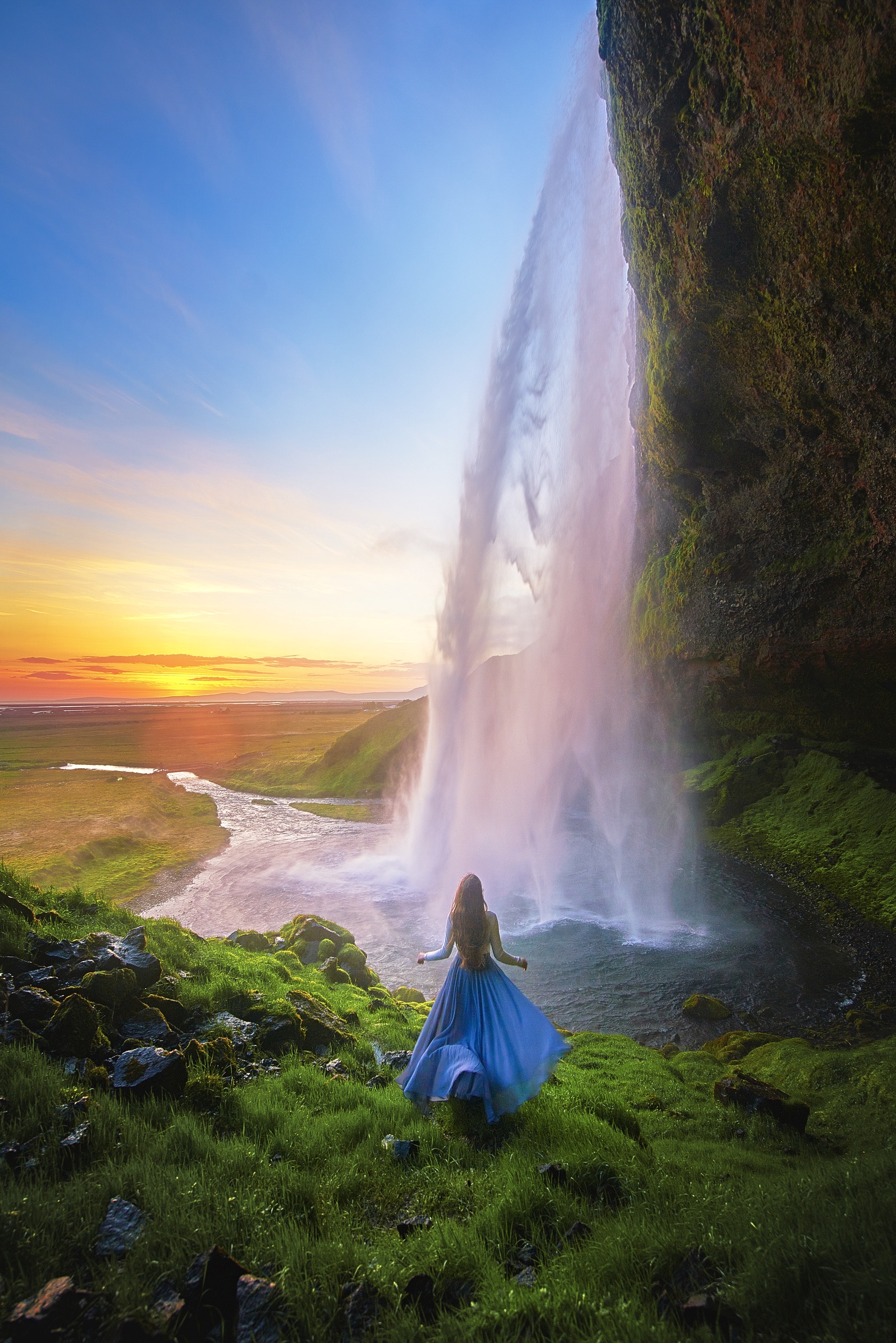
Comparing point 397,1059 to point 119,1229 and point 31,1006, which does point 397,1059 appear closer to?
point 31,1006

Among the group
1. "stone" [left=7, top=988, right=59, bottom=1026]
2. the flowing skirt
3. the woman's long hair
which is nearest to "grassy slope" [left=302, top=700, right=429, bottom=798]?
the woman's long hair

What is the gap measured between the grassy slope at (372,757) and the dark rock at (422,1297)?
36.1 meters

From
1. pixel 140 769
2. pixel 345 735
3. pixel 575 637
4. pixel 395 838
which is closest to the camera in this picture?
pixel 395 838

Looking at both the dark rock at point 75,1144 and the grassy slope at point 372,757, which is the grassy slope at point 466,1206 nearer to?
the dark rock at point 75,1144

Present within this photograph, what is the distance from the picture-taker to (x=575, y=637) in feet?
101

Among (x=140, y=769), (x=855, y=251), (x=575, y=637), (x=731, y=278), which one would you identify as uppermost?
(x=731, y=278)

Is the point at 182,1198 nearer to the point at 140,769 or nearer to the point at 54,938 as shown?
the point at 54,938

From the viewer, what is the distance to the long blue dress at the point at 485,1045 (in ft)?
19.3

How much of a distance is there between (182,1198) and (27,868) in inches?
904

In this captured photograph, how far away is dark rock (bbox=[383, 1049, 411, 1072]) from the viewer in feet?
24.5

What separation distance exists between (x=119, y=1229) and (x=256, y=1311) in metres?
1.13

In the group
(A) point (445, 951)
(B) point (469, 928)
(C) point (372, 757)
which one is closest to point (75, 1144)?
(A) point (445, 951)

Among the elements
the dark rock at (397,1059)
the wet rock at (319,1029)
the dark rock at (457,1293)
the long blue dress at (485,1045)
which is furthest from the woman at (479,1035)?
the dark rock at (457,1293)

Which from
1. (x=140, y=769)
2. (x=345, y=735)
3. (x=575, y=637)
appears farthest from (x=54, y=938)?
(x=140, y=769)
